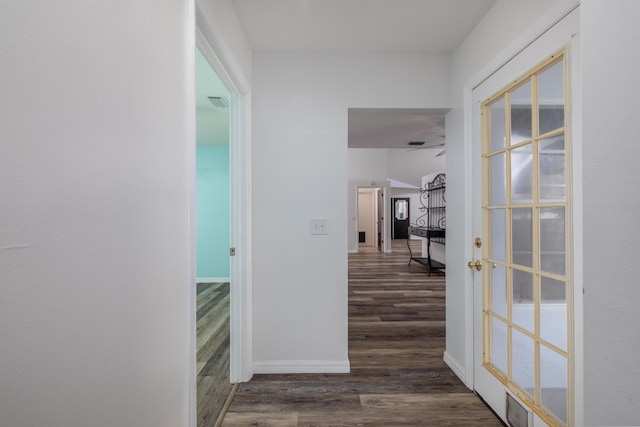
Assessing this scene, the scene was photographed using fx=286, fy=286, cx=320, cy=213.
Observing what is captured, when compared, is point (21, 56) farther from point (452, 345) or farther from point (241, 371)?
point (452, 345)

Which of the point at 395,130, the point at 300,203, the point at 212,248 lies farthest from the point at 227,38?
the point at 212,248

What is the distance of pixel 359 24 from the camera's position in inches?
72.6

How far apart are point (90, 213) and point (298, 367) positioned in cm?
192

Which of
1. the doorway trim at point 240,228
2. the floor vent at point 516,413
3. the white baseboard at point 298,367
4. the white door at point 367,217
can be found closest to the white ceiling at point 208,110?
the doorway trim at point 240,228

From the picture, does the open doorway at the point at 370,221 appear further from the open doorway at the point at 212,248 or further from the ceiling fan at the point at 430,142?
the open doorway at the point at 212,248

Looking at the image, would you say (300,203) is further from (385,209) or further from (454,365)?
(385,209)

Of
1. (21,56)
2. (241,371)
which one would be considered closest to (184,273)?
(21,56)

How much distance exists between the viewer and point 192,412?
3.77 ft

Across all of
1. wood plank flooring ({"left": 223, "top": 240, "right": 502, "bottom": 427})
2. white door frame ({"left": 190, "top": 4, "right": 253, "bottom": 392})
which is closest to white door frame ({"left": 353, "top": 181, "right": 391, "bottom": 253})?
wood plank flooring ({"left": 223, "top": 240, "right": 502, "bottom": 427})

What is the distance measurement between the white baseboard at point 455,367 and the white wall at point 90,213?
1.86 meters

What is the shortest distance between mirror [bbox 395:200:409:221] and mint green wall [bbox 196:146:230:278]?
916 cm

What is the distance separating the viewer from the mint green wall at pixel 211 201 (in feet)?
15.9

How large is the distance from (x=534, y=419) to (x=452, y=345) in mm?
825

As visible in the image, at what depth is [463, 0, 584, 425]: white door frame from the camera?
3.75 ft
